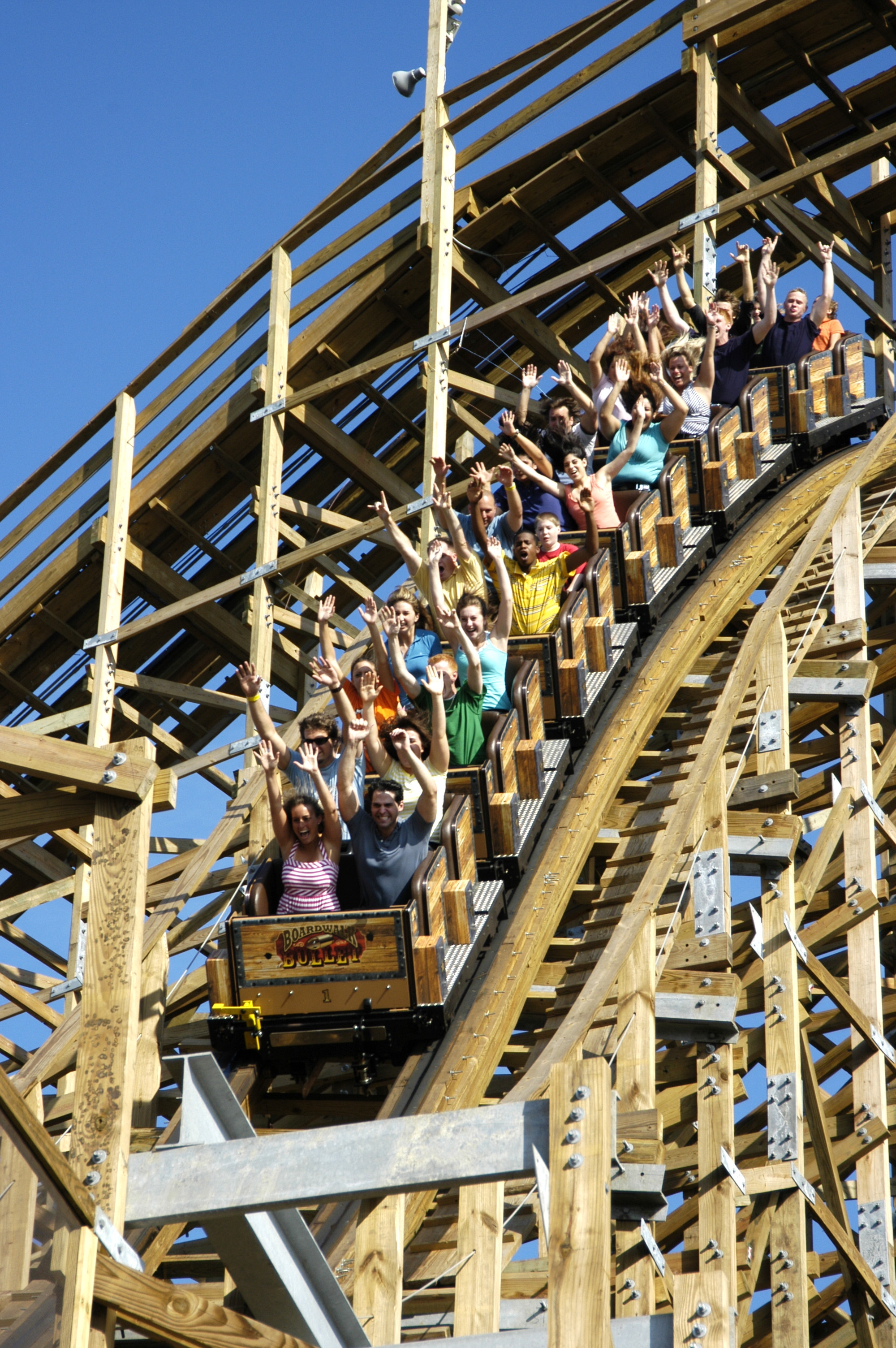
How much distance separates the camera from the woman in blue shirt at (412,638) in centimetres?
780

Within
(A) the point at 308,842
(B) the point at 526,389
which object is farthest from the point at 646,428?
(A) the point at 308,842

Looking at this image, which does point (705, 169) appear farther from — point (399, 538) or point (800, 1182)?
point (800, 1182)

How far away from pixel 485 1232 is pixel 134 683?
24.6ft

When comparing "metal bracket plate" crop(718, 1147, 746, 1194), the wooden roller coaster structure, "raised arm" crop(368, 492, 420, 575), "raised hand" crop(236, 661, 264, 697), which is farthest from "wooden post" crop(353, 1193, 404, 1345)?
"raised arm" crop(368, 492, 420, 575)

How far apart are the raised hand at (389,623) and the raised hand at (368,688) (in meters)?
0.49

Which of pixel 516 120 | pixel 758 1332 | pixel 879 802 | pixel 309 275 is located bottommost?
pixel 758 1332

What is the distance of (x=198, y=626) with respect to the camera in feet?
40.5

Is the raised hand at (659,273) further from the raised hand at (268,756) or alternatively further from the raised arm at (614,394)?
the raised hand at (268,756)

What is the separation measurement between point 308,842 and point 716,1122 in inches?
75.1

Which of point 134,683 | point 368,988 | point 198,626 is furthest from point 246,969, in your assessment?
point 198,626

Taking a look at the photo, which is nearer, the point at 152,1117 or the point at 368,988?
the point at 368,988

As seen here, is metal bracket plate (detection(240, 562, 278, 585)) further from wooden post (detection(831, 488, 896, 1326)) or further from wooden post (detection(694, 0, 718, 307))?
wooden post (detection(831, 488, 896, 1326))

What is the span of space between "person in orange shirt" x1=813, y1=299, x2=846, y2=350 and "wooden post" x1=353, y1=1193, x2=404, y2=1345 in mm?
8444

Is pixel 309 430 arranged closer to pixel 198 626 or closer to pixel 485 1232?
pixel 198 626
